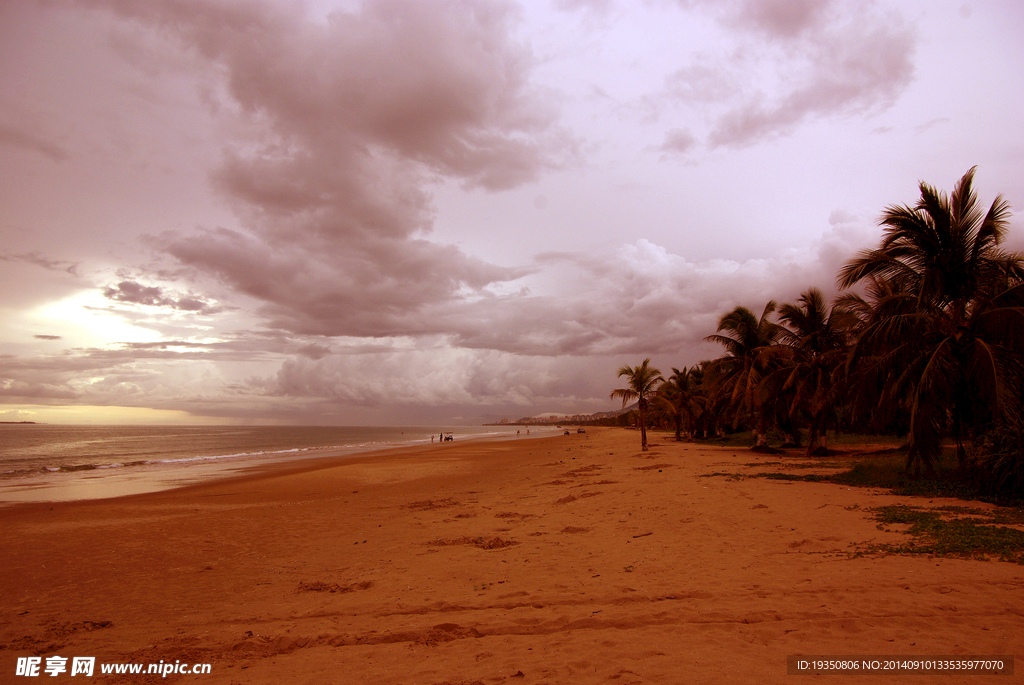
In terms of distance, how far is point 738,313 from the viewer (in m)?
27.5

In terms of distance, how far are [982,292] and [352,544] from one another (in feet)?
52.4

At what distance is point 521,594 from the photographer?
5953mm

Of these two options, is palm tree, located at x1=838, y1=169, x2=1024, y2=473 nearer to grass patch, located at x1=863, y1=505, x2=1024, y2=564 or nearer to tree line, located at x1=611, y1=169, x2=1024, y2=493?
tree line, located at x1=611, y1=169, x2=1024, y2=493

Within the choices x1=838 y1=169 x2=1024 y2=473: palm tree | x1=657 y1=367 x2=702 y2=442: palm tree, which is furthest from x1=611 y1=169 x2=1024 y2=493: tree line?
x1=657 y1=367 x2=702 y2=442: palm tree

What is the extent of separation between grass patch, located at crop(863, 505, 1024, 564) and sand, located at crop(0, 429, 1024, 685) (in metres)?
0.37

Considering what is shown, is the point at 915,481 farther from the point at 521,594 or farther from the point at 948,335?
the point at 521,594

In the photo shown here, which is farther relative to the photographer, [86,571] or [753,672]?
[86,571]

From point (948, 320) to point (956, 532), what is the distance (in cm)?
749

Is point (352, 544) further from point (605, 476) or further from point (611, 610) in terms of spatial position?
point (605, 476)

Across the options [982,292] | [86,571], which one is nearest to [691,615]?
[86,571]

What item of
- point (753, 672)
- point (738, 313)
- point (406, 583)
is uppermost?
point (738, 313)

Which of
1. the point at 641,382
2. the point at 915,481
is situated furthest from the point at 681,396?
the point at 915,481

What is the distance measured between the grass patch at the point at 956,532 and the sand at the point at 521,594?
0.37 meters

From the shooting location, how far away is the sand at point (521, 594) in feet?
14.1
